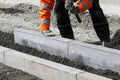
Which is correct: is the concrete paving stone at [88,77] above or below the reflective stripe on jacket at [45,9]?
below

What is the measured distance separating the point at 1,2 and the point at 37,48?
5.19 meters

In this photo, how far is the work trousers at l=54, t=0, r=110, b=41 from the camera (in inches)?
228

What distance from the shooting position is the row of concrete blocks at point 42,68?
15.5 ft

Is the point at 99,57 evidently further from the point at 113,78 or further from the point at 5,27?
the point at 5,27

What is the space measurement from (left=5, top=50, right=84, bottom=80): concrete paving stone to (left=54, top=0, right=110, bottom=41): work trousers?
39.7 inches

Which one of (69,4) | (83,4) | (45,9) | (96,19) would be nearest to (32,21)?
(45,9)

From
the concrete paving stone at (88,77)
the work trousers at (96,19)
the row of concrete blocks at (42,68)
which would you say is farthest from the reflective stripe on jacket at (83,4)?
the concrete paving stone at (88,77)

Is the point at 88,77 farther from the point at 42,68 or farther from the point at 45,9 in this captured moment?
the point at 45,9

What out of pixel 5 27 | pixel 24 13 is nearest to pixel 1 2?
pixel 24 13

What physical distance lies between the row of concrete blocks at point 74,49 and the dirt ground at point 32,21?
2.63 feet

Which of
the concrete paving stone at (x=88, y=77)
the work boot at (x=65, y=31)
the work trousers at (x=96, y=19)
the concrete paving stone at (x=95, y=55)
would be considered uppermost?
the work trousers at (x=96, y=19)

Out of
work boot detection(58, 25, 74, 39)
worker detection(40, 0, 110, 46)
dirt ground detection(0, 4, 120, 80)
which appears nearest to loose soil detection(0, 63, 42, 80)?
dirt ground detection(0, 4, 120, 80)

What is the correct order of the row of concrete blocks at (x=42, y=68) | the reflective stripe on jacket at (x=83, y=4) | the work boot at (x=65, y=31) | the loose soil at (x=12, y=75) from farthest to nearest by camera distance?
the work boot at (x=65, y=31), the reflective stripe on jacket at (x=83, y=4), the loose soil at (x=12, y=75), the row of concrete blocks at (x=42, y=68)

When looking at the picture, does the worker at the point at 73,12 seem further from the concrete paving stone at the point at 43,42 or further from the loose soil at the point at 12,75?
the loose soil at the point at 12,75
